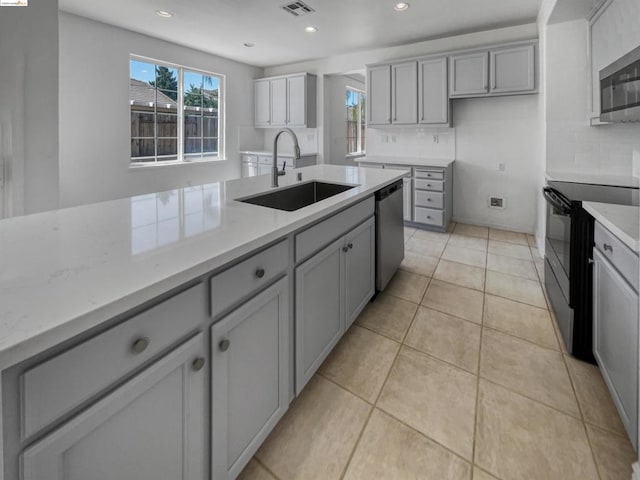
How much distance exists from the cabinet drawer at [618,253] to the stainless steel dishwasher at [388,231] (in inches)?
47.8

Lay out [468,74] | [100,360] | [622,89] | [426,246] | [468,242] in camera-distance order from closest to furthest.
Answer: [100,360] < [622,89] < [426,246] < [468,242] < [468,74]

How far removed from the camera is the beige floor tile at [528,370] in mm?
1665

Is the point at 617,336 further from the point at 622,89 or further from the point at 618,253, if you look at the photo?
the point at 622,89

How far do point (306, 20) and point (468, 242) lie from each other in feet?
11.0

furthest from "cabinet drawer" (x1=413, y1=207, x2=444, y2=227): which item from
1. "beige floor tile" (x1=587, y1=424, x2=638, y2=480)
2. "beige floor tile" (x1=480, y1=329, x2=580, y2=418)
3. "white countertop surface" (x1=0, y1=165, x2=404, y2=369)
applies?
"beige floor tile" (x1=587, y1=424, x2=638, y2=480)

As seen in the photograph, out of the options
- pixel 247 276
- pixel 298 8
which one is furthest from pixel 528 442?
pixel 298 8

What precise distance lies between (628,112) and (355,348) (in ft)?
7.06

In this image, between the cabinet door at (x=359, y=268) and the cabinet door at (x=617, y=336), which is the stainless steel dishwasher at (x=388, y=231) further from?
the cabinet door at (x=617, y=336)

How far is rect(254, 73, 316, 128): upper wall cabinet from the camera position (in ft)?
19.6

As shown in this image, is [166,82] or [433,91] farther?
[166,82]

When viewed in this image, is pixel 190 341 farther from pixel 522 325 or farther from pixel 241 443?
pixel 522 325

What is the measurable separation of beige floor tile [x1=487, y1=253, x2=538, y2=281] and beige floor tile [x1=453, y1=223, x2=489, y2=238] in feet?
2.84

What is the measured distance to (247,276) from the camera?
3.68 feet

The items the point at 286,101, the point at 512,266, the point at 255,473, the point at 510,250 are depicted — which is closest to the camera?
the point at 255,473
